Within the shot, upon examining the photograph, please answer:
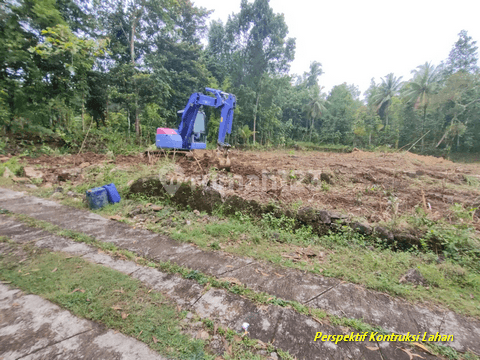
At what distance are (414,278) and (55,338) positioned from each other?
11.6 feet

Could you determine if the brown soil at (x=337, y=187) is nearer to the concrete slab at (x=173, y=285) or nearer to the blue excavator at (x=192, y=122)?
the blue excavator at (x=192, y=122)

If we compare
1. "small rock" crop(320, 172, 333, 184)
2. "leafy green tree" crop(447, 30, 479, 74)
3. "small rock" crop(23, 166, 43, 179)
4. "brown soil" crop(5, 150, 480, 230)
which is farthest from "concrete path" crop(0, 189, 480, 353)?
"leafy green tree" crop(447, 30, 479, 74)

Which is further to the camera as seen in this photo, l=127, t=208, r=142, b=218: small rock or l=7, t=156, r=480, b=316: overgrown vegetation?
l=127, t=208, r=142, b=218: small rock

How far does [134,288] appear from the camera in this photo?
212 centimetres

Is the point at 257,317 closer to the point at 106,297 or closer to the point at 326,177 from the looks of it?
the point at 106,297

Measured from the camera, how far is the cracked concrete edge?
1642 millimetres

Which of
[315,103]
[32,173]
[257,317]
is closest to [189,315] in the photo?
[257,317]

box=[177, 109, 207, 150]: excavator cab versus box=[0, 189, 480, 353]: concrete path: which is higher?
box=[177, 109, 207, 150]: excavator cab

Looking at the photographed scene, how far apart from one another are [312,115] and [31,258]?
34306mm

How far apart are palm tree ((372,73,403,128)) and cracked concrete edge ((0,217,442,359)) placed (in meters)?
35.4

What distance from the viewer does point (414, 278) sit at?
2.52m

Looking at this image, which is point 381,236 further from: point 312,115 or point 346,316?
point 312,115

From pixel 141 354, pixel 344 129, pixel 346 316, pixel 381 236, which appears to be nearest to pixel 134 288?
pixel 141 354

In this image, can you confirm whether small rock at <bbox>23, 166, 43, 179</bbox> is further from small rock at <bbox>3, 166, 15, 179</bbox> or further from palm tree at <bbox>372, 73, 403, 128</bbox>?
palm tree at <bbox>372, 73, 403, 128</bbox>
